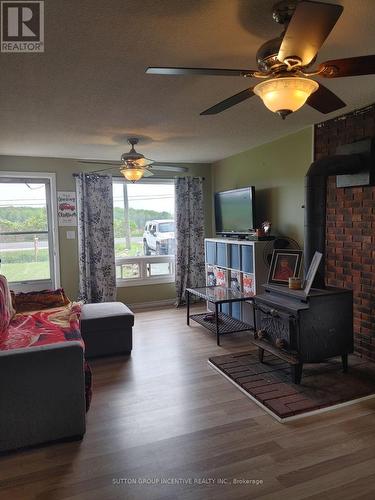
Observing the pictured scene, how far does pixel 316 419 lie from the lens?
2383mm

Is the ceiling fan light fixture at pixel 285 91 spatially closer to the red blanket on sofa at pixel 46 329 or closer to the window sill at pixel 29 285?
the red blanket on sofa at pixel 46 329

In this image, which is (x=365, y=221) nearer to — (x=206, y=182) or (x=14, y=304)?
(x=206, y=182)

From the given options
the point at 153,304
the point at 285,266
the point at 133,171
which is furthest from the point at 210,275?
the point at 133,171

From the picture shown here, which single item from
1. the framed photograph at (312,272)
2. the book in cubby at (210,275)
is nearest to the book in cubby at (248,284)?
the book in cubby at (210,275)

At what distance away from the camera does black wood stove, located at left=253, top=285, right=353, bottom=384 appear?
2.75 m

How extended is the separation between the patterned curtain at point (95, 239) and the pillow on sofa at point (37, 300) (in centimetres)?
111

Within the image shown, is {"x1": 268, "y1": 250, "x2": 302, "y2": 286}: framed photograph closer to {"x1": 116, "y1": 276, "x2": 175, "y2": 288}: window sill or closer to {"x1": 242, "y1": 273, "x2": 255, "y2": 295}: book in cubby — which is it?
{"x1": 242, "y1": 273, "x2": 255, "y2": 295}: book in cubby

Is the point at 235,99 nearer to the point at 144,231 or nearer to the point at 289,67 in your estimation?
the point at 289,67

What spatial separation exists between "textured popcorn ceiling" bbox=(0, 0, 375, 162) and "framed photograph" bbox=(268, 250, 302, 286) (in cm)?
131

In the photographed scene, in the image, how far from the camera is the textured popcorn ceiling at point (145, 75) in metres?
1.64

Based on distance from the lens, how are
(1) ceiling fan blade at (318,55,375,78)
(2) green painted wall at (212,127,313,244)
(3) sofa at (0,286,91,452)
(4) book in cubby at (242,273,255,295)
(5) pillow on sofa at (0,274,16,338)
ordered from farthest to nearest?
(4) book in cubby at (242,273,255,295) < (2) green painted wall at (212,127,313,244) < (5) pillow on sofa at (0,274,16,338) < (3) sofa at (0,286,91,452) < (1) ceiling fan blade at (318,55,375,78)

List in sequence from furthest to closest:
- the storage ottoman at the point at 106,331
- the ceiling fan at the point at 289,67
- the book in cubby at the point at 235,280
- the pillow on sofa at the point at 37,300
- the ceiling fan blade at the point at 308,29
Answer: the book in cubby at the point at 235,280, the pillow on sofa at the point at 37,300, the storage ottoman at the point at 106,331, the ceiling fan at the point at 289,67, the ceiling fan blade at the point at 308,29

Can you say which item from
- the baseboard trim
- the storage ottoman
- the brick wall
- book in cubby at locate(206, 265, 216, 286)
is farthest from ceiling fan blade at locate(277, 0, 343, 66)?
the baseboard trim

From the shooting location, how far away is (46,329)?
10.1ft
